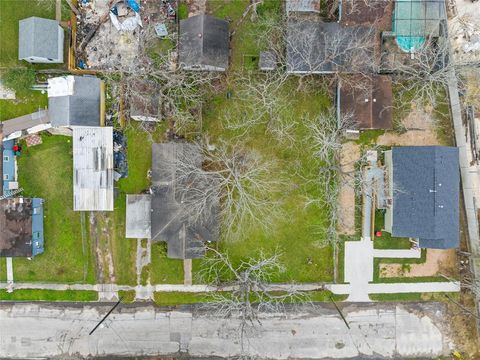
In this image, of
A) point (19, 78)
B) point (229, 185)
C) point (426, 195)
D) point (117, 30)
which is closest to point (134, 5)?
point (117, 30)

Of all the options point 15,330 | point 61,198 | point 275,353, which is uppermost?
point 61,198

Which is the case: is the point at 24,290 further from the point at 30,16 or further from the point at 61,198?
the point at 30,16

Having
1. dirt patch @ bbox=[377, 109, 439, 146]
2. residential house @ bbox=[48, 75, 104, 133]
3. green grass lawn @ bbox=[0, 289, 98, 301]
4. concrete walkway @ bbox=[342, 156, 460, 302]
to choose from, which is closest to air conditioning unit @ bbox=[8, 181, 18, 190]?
residential house @ bbox=[48, 75, 104, 133]

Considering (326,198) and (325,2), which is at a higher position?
(325,2)

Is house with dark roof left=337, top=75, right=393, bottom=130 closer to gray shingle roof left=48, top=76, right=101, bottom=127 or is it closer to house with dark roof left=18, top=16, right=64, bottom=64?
gray shingle roof left=48, top=76, right=101, bottom=127

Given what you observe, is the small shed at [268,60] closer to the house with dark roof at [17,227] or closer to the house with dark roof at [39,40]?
the house with dark roof at [39,40]

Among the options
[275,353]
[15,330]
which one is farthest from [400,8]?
[15,330]

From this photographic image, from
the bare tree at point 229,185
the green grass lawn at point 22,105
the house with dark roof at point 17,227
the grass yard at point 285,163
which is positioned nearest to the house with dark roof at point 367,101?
the grass yard at point 285,163
